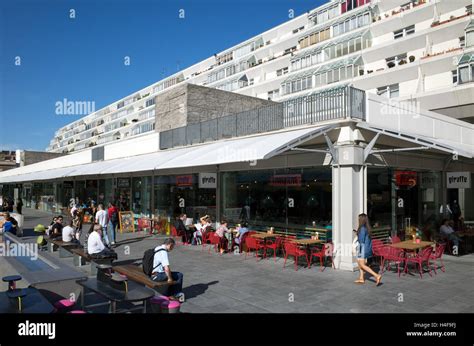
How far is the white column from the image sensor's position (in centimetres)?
981

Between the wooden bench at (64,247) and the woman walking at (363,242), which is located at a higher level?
the woman walking at (363,242)

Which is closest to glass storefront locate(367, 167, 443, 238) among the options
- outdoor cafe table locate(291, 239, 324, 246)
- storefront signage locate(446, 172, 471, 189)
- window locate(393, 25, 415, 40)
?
storefront signage locate(446, 172, 471, 189)

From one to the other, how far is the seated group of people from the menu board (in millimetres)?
3985

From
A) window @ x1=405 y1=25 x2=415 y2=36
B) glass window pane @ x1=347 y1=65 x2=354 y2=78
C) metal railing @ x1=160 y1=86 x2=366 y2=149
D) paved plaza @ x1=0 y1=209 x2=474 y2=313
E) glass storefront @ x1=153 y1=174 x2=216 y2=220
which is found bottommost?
paved plaza @ x1=0 y1=209 x2=474 y2=313

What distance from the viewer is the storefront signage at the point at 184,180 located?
1657cm

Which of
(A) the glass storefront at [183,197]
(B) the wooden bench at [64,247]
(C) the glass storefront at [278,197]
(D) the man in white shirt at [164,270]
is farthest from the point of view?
(A) the glass storefront at [183,197]

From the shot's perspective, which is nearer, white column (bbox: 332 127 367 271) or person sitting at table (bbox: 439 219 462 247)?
white column (bbox: 332 127 367 271)

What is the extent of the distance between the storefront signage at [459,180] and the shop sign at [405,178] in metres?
2.16

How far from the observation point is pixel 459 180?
1423 centimetres

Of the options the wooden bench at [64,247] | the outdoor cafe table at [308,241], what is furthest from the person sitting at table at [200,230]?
the outdoor cafe table at [308,241]

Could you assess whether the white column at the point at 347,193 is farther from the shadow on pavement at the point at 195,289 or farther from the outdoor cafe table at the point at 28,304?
the outdoor cafe table at the point at 28,304

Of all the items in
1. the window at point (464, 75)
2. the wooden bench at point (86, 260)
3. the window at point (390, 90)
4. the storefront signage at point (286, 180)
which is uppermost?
the window at point (390, 90)

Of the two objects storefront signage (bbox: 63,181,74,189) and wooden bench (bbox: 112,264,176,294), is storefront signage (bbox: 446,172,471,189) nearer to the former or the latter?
wooden bench (bbox: 112,264,176,294)
